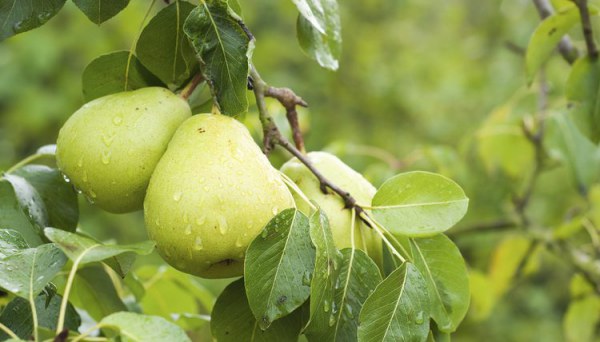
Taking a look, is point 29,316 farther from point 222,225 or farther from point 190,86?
point 190,86

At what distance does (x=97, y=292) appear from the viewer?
1.12 meters

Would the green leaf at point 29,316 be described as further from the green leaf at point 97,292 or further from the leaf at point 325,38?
the leaf at point 325,38

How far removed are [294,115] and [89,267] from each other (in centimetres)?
39

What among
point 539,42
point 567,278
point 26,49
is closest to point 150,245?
point 539,42

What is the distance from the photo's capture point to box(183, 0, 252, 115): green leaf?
0.89 m

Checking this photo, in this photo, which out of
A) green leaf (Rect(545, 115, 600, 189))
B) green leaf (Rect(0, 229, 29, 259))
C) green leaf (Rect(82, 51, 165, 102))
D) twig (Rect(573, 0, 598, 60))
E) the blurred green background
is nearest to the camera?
green leaf (Rect(0, 229, 29, 259))

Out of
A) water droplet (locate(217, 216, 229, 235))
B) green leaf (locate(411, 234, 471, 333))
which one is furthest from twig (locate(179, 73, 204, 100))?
green leaf (locate(411, 234, 471, 333))

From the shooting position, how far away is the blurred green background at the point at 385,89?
3.97 m

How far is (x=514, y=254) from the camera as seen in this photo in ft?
7.72

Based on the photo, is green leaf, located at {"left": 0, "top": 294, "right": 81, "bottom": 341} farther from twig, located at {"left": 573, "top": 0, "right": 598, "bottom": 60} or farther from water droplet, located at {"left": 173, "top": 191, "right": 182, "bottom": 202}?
twig, located at {"left": 573, "top": 0, "right": 598, "bottom": 60}

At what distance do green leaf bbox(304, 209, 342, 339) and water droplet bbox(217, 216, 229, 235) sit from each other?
0.30 ft

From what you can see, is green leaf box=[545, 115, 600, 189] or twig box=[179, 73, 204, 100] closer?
twig box=[179, 73, 204, 100]

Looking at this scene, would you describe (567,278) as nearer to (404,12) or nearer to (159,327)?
(404,12)

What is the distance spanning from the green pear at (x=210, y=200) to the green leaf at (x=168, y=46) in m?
0.14
